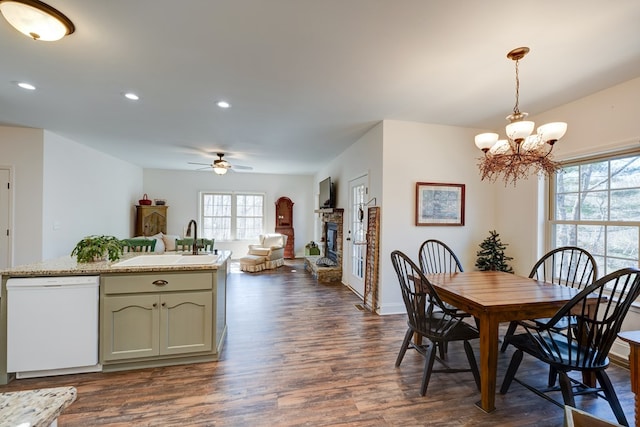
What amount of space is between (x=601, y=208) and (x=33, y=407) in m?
4.43

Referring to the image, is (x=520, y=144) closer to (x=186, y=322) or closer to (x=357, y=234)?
(x=357, y=234)

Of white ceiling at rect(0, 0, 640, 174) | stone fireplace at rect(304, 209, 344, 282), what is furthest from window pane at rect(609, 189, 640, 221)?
stone fireplace at rect(304, 209, 344, 282)

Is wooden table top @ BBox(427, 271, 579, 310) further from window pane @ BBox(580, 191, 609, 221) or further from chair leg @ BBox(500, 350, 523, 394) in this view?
window pane @ BBox(580, 191, 609, 221)

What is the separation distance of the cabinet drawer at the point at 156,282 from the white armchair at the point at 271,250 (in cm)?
432

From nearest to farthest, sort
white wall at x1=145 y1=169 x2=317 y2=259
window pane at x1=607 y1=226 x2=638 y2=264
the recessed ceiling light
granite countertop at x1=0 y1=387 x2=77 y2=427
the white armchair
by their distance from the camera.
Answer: granite countertop at x1=0 y1=387 x2=77 y2=427, window pane at x1=607 y1=226 x2=638 y2=264, the recessed ceiling light, the white armchair, white wall at x1=145 y1=169 x2=317 y2=259

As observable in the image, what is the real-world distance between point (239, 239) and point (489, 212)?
6.62m

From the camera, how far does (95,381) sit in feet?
7.36

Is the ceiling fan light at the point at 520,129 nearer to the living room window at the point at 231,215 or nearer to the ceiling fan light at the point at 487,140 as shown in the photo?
the ceiling fan light at the point at 487,140

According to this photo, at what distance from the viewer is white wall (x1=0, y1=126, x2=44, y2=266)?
4188mm

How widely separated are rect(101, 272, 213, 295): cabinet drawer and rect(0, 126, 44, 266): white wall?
10.5 feet

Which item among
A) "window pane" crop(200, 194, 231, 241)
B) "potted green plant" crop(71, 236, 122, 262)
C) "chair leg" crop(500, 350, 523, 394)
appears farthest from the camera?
"window pane" crop(200, 194, 231, 241)

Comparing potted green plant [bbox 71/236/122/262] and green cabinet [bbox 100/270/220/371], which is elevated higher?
potted green plant [bbox 71/236/122/262]

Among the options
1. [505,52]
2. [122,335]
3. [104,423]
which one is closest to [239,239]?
[122,335]

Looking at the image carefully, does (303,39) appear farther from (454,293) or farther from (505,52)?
(454,293)
